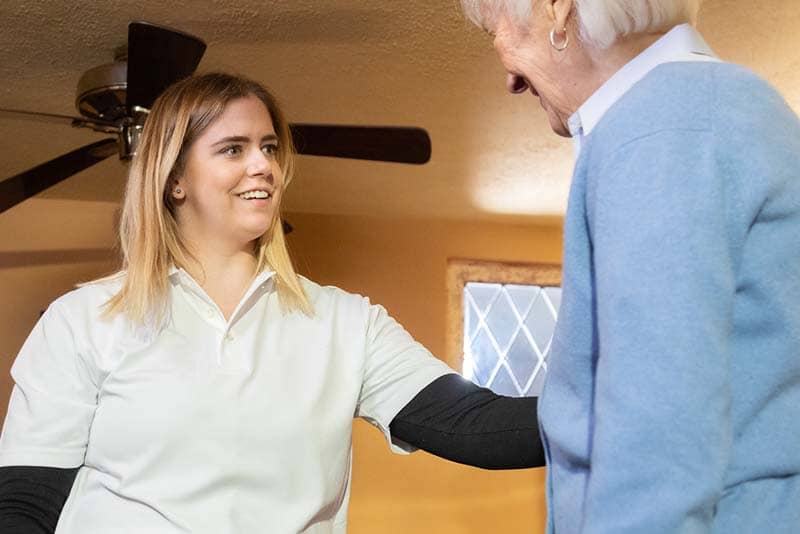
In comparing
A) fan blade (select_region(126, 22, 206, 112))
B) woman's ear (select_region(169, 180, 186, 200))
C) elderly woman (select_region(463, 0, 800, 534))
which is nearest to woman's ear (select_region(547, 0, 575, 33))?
elderly woman (select_region(463, 0, 800, 534))

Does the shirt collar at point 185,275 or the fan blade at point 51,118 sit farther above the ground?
the fan blade at point 51,118

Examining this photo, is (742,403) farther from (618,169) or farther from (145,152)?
(145,152)

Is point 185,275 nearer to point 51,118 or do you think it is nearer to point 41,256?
point 51,118

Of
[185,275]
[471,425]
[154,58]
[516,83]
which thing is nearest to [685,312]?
[516,83]

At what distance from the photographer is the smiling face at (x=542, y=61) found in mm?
872

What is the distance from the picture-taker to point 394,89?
2.90 metres

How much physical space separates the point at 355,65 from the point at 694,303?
7.29 ft

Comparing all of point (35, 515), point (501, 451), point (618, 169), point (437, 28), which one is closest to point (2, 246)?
point (437, 28)

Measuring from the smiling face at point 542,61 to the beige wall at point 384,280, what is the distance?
3371 mm

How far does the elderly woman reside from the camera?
62 centimetres

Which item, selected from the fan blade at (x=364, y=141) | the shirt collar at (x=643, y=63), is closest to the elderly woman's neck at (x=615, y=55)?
the shirt collar at (x=643, y=63)

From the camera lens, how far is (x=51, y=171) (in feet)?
8.17

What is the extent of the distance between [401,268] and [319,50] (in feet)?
6.41

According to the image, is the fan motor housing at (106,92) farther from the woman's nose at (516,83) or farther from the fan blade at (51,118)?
the woman's nose at (516,83)
